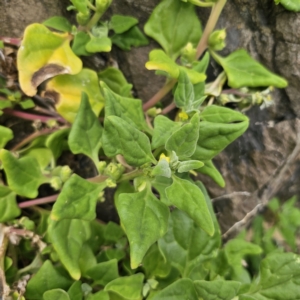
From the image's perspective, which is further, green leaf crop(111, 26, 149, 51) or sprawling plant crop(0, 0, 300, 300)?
green leaf crop(111, 26, 149, 51)

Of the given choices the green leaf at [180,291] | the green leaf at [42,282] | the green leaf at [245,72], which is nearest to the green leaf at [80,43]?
the green leaf at [245,72]

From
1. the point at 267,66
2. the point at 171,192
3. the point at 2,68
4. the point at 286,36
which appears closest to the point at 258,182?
the point at 267,66

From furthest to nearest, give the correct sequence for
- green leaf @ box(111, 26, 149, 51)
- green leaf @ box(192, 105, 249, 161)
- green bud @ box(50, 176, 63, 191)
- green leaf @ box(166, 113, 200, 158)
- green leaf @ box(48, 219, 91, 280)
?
green leaf @ box(111, 26, 149, 51) → green bud @ box(50, 176, 63, 191) → green leaf @ box(48, 219, 91, 280) → green leaf @ box(192, 105, 249, 161) → green leaf @ box(166, 113, 200, 158)

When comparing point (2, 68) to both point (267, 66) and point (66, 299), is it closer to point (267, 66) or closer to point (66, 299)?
point (66, 299)

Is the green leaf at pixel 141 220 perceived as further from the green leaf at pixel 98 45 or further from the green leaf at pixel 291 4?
the green leaf at pixel 291 4

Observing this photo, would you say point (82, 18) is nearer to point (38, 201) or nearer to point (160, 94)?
point (160, 94)

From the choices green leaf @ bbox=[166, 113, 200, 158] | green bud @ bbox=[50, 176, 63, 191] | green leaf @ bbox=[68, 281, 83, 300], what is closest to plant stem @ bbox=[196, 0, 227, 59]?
green leaf @ bbox=[166, 113, 200, 158]

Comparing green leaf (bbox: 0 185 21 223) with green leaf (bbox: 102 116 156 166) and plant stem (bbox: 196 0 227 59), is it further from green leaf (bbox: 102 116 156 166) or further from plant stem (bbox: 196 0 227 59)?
plant stem (bbox: 196 0 227 59)
